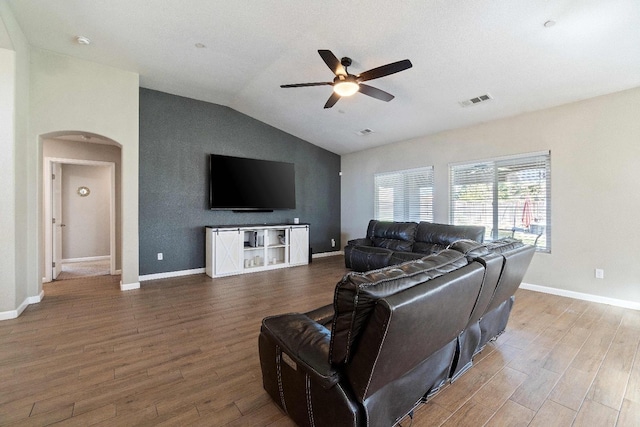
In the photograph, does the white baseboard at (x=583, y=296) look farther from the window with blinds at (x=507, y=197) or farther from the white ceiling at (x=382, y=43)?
the white ceiling at (x=382, y=43)

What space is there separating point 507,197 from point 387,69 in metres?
3.22

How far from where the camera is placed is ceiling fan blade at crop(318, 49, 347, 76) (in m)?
2.89

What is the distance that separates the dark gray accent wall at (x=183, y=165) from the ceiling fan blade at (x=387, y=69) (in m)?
3.39

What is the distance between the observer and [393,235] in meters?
5.69

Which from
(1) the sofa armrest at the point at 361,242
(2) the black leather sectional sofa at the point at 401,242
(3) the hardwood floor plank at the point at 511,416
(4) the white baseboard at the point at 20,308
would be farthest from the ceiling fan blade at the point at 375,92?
(4) the white baseboard at the point at 20,308

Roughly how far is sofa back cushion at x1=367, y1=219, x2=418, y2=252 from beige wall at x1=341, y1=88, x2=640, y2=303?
1.81 meters

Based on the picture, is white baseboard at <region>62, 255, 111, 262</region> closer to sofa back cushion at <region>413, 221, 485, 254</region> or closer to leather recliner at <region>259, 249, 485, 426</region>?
leather recliner at <region>259, 249, 485, 426</region>

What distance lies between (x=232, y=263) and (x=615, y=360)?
5.02m

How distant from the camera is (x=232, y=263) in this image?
5.22 m

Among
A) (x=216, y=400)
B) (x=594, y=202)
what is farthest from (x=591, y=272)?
(x=216, y=400)

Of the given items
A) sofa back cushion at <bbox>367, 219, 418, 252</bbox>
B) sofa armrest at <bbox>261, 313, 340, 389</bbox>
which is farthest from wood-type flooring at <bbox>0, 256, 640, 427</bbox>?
sofa back cushion at <bbox>367, 219, 418, 252</bbox>

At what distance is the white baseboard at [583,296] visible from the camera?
3.58m

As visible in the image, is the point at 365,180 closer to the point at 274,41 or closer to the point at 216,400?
the point at 274,41

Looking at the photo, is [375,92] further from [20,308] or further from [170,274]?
[20,308]
